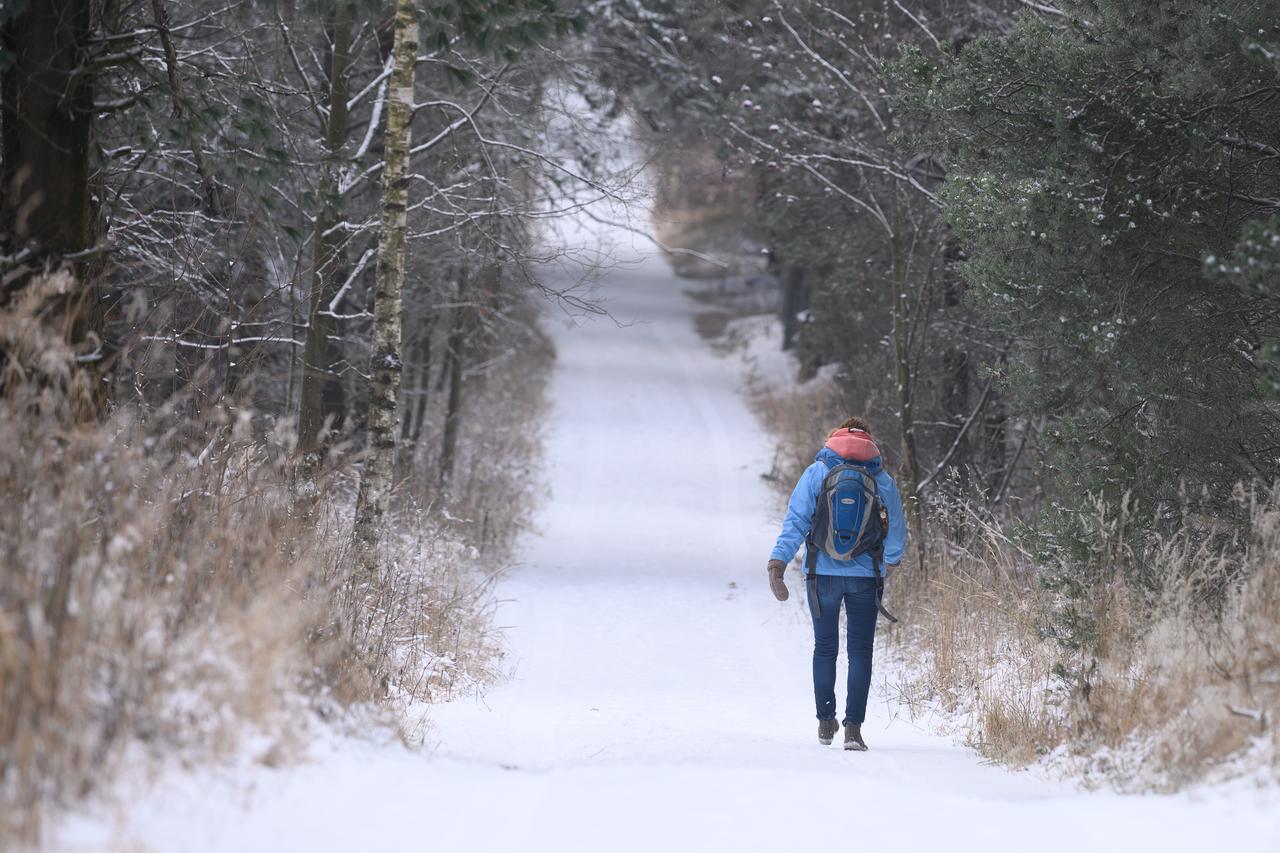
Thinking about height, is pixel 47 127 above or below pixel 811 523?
above

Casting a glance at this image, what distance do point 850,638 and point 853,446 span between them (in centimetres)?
114

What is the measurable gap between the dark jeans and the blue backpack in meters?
0.06

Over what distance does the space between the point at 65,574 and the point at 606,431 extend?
21149mm

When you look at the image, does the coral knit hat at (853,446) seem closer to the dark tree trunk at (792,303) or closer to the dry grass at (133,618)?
the dry grass at (133,618)

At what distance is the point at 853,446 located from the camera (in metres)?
7.41

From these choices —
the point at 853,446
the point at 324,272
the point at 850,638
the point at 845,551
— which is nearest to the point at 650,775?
the point at 850,638

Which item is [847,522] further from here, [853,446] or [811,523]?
[853,446]

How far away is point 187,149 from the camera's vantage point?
8930mm

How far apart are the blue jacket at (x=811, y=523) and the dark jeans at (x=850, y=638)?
0.07 metres

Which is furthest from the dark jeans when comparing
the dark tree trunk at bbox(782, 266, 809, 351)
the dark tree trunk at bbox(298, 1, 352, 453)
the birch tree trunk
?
the dark tree trunk at bbox(782, 266, 809, 351)

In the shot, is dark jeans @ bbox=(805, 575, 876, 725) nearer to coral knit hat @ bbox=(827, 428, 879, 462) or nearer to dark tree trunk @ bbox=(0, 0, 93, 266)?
coral knit hat @ bbox=(827, 428, 879, 462)

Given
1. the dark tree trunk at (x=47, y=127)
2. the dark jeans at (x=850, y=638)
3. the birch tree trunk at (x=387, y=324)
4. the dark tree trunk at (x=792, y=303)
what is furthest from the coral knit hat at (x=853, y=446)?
the dark tree trunk at (x=792, y=303)

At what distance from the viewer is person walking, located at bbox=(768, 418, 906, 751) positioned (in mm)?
7242

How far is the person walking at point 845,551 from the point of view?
7242 millimetres
